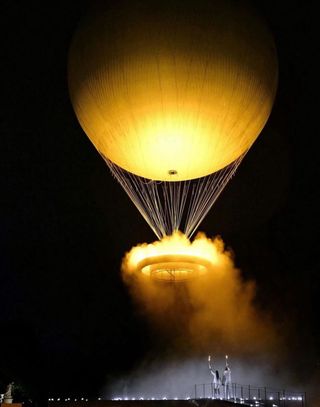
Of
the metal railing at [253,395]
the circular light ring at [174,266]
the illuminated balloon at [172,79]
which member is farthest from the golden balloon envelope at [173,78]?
the metal railing at [253,395]

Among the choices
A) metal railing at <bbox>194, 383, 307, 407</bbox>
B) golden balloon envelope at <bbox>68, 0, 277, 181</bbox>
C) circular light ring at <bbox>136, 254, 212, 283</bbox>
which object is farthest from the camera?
metal railing at <bbox>194, 383, 307, 407</bbox>

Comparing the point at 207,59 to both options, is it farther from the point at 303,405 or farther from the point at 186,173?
the point at 303,405

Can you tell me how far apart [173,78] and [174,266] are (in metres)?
6.58

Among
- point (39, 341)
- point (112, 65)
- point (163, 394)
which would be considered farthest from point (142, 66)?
point (39, 341)

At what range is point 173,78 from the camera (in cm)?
1437

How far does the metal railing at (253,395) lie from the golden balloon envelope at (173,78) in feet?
27.5

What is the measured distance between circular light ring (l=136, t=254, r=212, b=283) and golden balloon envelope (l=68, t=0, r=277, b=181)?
3243 millimetres

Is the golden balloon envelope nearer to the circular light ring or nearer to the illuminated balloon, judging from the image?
the illuminated balloon

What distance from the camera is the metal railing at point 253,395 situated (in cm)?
1889

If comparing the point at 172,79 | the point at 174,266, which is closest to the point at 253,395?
the point at 174,266

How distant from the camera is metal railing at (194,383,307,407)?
62.0 ft

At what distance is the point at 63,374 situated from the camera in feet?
121

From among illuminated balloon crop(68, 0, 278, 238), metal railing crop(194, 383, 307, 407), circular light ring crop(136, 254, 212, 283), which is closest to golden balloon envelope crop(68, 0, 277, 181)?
illuminated balloon crop(68, 0, 278, 238)

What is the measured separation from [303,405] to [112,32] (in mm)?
12781
